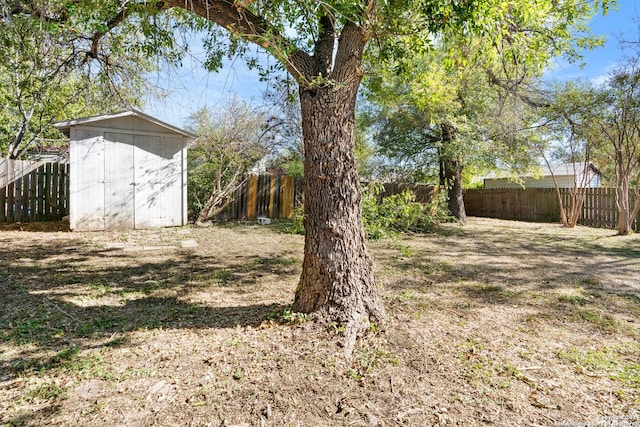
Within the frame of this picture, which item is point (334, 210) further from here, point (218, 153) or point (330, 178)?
point (218, 153)

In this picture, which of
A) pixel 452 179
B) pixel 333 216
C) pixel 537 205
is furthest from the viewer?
pixel 537 205

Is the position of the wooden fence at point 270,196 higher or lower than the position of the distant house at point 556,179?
lower

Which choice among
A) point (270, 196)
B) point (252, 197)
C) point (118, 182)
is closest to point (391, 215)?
point (270, 196)

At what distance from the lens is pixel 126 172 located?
26.3ft

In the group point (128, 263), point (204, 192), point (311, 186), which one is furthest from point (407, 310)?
point (204, 192)

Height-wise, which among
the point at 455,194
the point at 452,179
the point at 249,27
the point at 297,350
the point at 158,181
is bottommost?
the point at 297,350

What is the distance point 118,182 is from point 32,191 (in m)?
2.39

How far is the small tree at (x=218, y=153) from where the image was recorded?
9656 mm

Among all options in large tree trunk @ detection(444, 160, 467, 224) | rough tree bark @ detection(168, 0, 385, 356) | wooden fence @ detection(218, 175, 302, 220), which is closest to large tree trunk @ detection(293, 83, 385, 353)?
rough tree bark @ detection(168, 0, 385, 356)

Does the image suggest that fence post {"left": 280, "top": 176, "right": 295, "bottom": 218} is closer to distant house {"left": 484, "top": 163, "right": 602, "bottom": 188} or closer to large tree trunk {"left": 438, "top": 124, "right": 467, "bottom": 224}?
large tree trunk {"left": 438, "top": 124, "right": 467, "bottom": 224}

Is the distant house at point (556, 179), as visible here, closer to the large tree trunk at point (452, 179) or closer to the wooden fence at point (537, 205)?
Answer: the wooden fence at point (537, 205)

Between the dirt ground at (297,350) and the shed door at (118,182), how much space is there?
334 cm

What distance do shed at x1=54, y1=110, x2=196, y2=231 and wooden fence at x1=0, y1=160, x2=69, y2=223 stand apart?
144cm

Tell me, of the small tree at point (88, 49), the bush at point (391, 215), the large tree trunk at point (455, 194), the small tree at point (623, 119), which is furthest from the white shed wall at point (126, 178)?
the small tree at point (623, 119)
